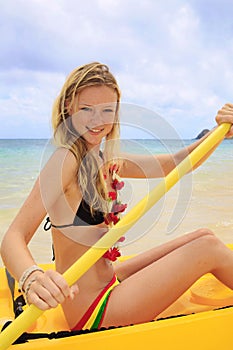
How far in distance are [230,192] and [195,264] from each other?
3.57 meters

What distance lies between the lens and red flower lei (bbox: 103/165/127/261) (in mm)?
1244

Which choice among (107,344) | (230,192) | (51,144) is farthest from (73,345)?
(230,192)

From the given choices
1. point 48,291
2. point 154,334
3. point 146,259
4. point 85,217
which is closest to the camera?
point 48,291

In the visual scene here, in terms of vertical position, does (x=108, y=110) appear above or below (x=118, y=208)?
above

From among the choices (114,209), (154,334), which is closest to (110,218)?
(114,209)

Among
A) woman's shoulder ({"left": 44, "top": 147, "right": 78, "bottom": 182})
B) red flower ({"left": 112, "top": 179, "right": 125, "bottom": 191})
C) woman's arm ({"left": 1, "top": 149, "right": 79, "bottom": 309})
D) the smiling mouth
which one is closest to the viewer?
woman's arm ({"left": 1, "top": 149, "right": 79, "bottom": 309})

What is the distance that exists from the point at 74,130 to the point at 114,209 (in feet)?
0.81

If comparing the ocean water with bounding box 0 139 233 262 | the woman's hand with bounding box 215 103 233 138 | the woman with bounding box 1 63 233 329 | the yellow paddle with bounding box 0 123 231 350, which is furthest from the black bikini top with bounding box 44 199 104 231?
the woman's hand with bounding box 215 103 233 138

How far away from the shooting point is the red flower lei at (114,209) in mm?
1244

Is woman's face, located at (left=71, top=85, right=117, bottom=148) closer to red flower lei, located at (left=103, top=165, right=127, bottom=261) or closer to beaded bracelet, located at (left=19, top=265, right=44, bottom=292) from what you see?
red flower lei, located at (left=103, top=165, right=127, bottom=261)

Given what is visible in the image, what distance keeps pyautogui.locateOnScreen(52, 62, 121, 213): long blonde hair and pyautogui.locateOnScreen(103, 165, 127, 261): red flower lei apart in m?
0.03

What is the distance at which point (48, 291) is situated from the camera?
0.89 m

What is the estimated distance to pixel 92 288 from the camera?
3.90 ft

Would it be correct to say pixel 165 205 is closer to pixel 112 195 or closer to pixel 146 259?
pixel 146 259
